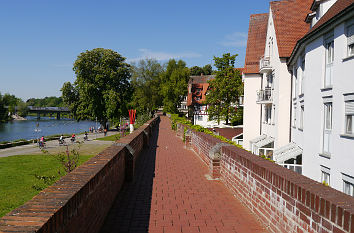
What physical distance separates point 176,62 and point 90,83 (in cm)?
3125

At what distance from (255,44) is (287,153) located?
13.9m

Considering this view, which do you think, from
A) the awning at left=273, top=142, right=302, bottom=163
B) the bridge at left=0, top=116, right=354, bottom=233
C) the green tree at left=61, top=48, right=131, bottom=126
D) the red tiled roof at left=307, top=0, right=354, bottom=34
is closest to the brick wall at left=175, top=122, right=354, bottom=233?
the bridge at left=0, top=116, right=354, bottom=233

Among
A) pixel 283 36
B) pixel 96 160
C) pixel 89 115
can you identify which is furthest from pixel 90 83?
pixel 96 160

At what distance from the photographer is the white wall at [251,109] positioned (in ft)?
89.9

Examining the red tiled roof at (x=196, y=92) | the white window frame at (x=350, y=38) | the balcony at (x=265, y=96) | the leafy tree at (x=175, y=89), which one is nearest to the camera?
the white window frame at (x=350, y=38)

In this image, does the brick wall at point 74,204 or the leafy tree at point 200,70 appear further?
the leafy tree at point 200,70

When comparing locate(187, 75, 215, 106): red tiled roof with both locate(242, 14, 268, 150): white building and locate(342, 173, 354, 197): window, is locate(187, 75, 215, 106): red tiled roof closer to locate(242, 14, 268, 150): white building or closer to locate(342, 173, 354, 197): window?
locate(242, 14, 268, 150): white building

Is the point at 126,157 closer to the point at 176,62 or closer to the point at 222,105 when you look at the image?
the point at 222,105

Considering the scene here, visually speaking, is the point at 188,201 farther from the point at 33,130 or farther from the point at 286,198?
the point at 33,130

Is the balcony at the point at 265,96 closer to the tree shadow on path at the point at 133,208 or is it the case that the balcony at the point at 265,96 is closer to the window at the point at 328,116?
the window at the point at 328,116

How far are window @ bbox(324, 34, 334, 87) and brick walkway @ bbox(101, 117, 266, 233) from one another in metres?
6.71

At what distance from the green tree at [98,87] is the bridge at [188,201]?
140 ft

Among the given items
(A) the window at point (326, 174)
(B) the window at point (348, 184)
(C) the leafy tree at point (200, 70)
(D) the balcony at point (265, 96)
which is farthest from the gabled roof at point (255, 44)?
(C) the leafy tree at point (200, 70)

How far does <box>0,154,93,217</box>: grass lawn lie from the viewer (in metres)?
11.8
